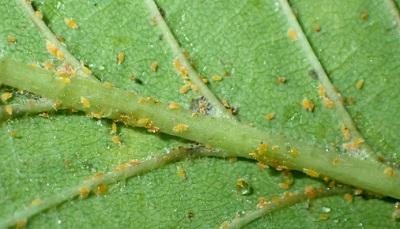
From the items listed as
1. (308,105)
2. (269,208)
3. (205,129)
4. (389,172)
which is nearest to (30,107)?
(205,129)

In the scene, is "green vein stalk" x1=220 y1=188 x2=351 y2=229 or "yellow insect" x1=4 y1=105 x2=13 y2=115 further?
"green vein stalk" x1=220 y1=188 x2=351 y2=229

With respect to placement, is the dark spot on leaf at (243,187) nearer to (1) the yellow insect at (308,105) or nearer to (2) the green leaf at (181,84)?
(2) the green leaf at (181,84)

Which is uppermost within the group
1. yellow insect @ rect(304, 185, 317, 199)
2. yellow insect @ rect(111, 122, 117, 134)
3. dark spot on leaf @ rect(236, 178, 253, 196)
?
yellow insect @ rect(111, 122, 117, 134)

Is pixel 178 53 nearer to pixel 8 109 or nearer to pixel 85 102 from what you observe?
pixel 85 102

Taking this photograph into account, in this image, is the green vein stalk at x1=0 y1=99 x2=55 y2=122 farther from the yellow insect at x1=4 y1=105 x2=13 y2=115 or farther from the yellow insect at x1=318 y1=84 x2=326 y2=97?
the yellow insect at x1=318 y1=84 x2=326 y2=97

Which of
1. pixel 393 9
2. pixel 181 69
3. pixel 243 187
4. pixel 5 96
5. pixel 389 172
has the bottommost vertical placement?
pixel 389 172

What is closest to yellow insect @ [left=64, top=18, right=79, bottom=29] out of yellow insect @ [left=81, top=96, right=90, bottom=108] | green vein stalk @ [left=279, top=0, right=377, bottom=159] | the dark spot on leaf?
yellow insect @ [left=81, top=96, right=90, bottom=108]

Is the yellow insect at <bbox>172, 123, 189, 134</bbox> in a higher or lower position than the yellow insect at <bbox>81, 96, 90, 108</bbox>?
lower

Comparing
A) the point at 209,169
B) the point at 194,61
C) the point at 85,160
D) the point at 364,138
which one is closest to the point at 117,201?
the point at 85,160
